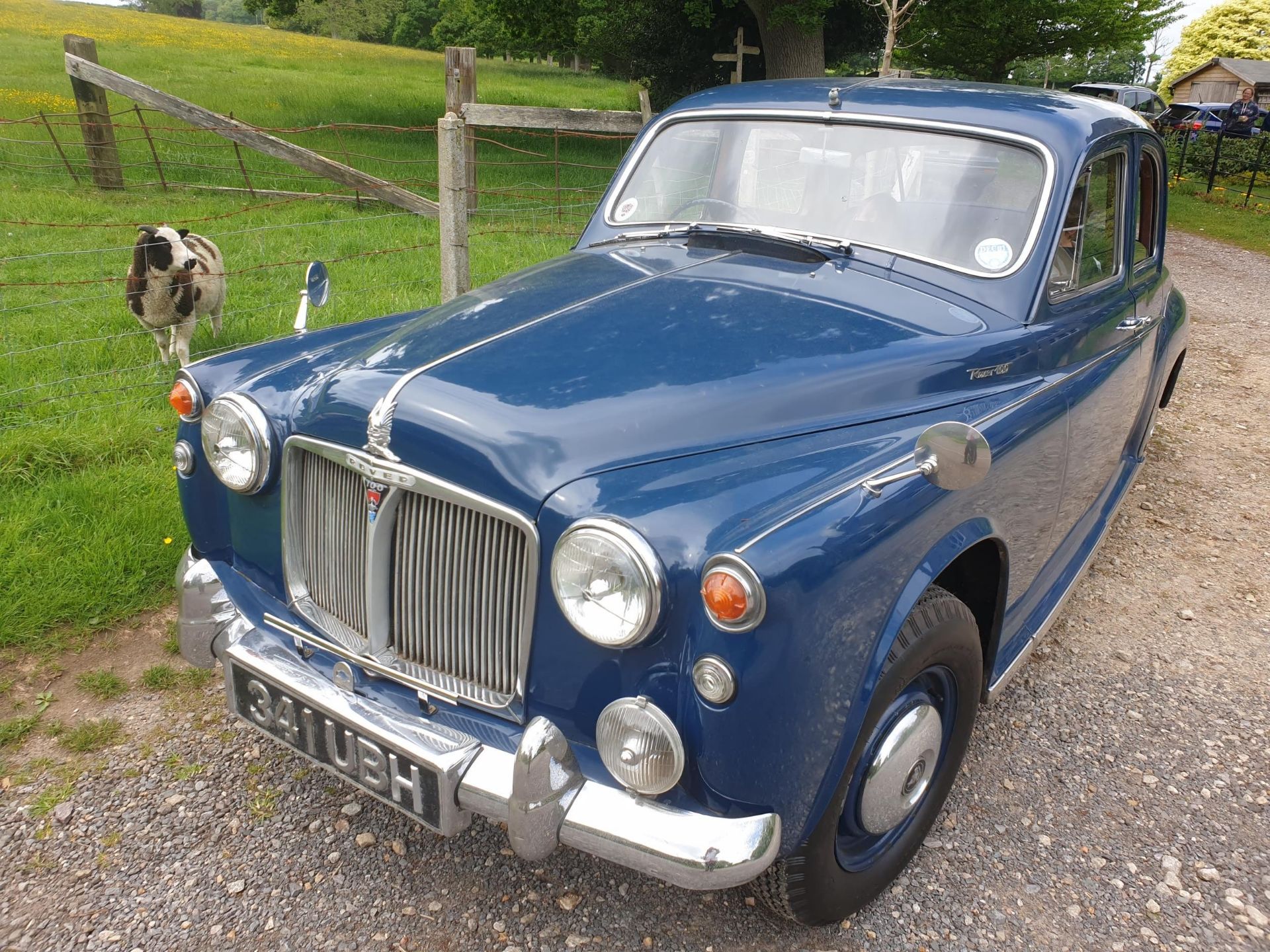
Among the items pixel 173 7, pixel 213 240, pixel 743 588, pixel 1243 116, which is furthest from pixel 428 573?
pixel 173 7

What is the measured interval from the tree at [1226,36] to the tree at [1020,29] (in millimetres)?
17795

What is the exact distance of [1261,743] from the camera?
3.02 metres

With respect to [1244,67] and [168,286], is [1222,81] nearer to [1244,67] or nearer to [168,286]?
[1244,67]

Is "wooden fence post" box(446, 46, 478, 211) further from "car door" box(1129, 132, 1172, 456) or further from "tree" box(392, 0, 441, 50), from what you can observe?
"tree" box(392, 0, 441, 50)

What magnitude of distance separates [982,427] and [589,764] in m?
1.27

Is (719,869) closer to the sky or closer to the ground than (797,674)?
closer to the ground

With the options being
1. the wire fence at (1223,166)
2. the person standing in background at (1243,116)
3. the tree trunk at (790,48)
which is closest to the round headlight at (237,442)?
the tree trunk at (790,48)

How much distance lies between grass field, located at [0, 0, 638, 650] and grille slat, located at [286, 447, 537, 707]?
1.56 meters

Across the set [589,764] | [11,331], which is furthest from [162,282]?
[589,764]

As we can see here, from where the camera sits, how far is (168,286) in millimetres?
5117

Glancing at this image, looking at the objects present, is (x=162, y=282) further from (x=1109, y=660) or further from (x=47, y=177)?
(x=47, y=177)

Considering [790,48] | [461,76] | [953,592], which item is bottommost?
[953,592]

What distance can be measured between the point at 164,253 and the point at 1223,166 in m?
21.6

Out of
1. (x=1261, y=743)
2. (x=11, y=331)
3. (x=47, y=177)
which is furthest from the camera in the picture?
(x=47, y=177)
